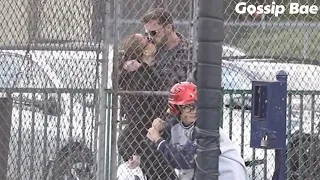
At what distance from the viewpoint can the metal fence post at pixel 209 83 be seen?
3373 mm

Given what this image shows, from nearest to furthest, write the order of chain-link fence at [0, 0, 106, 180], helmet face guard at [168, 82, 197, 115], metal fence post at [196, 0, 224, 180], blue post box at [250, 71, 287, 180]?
metal fence post at [196, 0, 224, 180]
blue post box at [250, 71, 287, 180]
helmet face guard at [168, 82, 197, 115]
chain-link fence at [0, 0, 106, 180]

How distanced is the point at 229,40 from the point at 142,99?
117cm

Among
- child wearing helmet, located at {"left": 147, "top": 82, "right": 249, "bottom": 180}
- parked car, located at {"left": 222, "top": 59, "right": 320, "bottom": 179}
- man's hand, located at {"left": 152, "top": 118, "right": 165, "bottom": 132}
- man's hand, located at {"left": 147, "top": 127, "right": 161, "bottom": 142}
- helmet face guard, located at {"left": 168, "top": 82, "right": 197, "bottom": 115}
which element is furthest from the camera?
parked car, located at {"left": 222, "top": 59, "right": 320, "bottom": 179}

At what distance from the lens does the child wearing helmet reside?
4926 millimetres

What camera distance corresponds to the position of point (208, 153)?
3.45 meters

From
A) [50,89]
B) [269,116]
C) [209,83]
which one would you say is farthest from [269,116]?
[50,89]

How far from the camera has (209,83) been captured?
11.1ft

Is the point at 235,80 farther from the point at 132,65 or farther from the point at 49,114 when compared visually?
the point at 49,114

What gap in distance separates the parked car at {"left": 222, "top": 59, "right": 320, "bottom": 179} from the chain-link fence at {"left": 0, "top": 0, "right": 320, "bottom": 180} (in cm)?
1

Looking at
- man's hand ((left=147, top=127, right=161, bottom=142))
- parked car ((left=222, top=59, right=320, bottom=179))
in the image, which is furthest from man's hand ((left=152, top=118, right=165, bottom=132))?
parked car ((left=222, top=59, right=320, bottom=179))

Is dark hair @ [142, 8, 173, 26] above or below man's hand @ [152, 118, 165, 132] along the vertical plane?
above

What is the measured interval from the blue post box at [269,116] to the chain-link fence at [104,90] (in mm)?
1466

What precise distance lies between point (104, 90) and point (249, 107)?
1.16 metres

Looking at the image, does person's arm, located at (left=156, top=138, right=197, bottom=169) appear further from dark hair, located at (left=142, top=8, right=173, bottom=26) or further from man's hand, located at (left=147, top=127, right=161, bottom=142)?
dark hair, located at (left=142, top=8, right=173, bottom=26)
